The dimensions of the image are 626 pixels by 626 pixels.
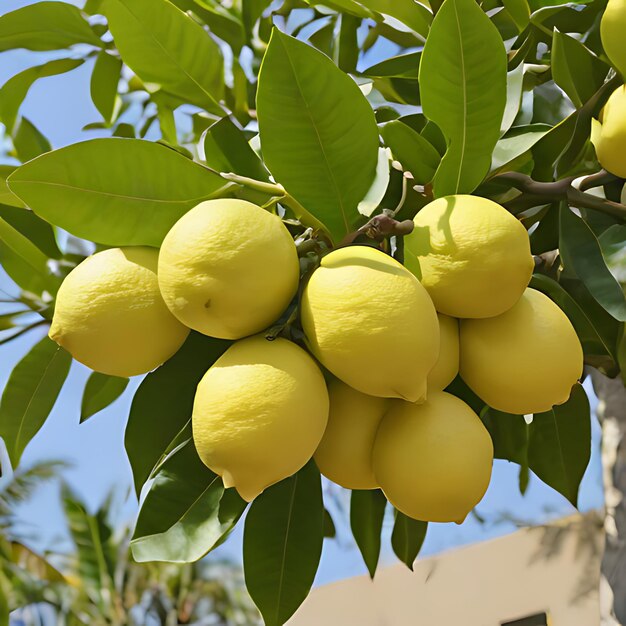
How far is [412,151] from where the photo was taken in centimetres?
57

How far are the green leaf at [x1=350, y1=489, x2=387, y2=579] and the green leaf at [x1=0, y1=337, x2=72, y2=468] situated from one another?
0.31 meters

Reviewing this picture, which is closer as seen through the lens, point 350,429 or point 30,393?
point 350,429

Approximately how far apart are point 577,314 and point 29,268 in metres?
0.54

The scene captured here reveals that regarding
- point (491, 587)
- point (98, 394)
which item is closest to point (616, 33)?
point (98, 394)

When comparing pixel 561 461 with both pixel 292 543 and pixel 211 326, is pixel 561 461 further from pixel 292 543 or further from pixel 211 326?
pixel 211 326

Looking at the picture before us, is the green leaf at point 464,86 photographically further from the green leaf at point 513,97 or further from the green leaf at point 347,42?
the green leaf at point 347,42

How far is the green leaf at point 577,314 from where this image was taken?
65cm

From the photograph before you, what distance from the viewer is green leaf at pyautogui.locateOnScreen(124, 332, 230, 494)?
553 millimetres

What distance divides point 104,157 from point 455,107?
226 mm

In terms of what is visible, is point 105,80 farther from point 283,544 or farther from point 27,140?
point 283,544

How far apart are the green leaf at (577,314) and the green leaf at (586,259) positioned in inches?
1.7

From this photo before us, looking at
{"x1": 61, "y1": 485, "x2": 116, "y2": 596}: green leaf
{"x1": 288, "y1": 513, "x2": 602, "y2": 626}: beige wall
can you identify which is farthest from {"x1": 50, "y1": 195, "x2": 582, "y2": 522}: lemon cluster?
{"x1": 61, "y1": 485, "x2": 116, "y2": 596}: green leaf

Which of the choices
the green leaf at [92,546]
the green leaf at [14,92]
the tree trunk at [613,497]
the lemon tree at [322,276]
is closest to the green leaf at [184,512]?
the lemon tree at [322,276]

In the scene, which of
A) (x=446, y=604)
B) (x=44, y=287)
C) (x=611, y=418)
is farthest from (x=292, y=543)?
(x=446, y=604)
